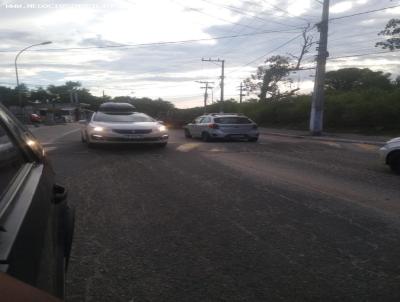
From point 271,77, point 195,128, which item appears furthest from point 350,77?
point 195,128

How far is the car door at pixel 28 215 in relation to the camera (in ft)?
5.57

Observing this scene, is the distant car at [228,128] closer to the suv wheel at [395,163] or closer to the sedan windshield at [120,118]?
the sedan windshield at [120,118]

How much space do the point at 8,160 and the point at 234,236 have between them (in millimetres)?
2982

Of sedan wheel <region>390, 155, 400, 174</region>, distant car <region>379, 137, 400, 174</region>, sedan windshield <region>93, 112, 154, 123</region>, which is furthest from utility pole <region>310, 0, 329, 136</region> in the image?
sedan wheel <region>390, 155, 400, 174</region>

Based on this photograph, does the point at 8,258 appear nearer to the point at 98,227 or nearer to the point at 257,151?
the point at 98,227

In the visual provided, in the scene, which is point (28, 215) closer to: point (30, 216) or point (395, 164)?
point (30, 216)

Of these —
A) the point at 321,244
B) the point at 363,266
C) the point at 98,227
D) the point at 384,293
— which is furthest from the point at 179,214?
the point at 384,293

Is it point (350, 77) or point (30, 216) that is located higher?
point (350, 77)

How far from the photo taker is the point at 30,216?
2.10m

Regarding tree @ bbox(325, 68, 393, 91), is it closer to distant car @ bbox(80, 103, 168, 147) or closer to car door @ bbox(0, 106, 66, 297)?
distant car @ bbox(80, 103, 168, 147)

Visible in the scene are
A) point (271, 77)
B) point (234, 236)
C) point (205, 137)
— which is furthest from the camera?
point (271, 77)

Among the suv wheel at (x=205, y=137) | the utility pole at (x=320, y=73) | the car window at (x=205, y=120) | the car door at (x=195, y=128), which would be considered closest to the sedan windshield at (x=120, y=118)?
the suv wheel at (x=205, y=137)

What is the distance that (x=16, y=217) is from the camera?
1.92m

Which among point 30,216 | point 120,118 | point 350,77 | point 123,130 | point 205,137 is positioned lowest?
point 205,137
